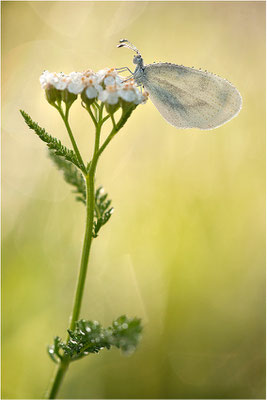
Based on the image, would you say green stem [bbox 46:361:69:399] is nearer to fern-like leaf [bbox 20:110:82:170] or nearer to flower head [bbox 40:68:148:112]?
fern-like leaf [bbox 20:110:82:170]

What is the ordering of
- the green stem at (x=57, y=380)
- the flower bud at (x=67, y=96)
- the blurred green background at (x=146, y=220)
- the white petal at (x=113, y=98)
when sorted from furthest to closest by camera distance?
the blurred green background at (x=146, y=220) → the flower bud at (x=67, y=96) → the white petal at (x=113, y=98) → the green stem at (x=57, y=380)

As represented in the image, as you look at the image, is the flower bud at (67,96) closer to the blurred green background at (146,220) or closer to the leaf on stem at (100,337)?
the leaf on stem at (100,337)

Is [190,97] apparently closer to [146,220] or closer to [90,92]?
[90,92]

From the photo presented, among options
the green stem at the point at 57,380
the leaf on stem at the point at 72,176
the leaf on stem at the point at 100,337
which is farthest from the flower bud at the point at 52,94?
the green stem at the point at 57,380

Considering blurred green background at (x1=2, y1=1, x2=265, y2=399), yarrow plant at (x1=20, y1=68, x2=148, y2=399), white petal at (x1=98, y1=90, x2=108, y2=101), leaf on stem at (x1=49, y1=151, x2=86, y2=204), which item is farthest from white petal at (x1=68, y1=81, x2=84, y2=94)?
blurred green background at (x1=2, y1=1, x2=265, y2=399)

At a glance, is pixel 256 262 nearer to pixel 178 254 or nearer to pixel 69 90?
pixel 178 254

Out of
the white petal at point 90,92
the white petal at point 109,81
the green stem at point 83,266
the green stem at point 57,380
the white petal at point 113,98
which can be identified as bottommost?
the green stem at point 57,380
